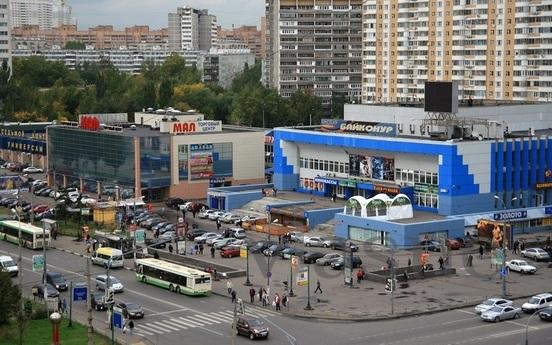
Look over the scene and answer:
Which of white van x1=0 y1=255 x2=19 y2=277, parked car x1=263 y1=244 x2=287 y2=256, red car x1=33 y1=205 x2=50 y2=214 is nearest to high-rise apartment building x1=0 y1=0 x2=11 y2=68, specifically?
red car x1=33 y1=205 x2=50 y2=214

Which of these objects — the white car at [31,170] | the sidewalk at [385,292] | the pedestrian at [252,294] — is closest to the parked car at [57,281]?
the sidewalk at [385,292]

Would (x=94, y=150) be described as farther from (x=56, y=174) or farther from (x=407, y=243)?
(x=407, y=243)

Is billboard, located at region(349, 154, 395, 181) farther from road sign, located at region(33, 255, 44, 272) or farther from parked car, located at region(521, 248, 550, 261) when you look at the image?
road sign, located at region(33, 255, 44, 272)

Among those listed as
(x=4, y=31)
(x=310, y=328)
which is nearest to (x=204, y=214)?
(x=310, y=328)

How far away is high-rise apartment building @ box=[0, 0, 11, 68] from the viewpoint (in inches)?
5561

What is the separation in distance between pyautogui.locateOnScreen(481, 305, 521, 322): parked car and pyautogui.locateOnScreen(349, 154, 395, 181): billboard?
24.7 meters

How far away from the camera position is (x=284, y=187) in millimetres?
72188

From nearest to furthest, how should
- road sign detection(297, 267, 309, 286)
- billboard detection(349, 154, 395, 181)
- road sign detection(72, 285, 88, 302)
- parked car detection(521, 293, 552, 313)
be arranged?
parked car detection(521, 293, 552, 313), road sign detection(72, 285, 88, 302), road sign detection(297, 267, 309, 286), billboard detection(349, 154, 395, 181)

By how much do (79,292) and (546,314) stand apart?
18.2 meters

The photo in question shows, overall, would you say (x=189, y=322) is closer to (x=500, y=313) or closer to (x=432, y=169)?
(x=500, y=313)

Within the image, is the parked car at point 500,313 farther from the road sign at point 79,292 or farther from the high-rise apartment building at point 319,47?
the high-rise apartment building at point 319,47

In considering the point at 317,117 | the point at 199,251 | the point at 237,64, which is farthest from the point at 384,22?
the point at 237,64

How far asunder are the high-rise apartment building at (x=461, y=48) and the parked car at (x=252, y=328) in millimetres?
55100

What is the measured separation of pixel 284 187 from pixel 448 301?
3018 cm
